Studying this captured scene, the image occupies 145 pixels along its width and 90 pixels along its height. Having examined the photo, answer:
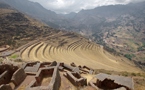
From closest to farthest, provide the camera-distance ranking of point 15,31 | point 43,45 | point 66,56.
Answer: point 66,56, point 43,45, point 15,31

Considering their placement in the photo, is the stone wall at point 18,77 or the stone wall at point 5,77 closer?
the stone wall at point 18,77

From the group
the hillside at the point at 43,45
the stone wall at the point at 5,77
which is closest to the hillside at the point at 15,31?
the hillside at the point at 43,45

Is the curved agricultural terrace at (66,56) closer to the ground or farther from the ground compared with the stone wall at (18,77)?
closer to the ground

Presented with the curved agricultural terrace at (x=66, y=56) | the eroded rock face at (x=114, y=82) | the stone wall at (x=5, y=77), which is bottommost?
the curved agricultural terrace at (x=66, y=56)

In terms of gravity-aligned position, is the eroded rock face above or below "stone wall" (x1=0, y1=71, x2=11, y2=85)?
above

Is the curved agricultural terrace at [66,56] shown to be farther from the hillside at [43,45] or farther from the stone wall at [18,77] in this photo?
the stone wall at [18,77]

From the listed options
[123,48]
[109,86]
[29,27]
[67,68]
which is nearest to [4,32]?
[29,27]

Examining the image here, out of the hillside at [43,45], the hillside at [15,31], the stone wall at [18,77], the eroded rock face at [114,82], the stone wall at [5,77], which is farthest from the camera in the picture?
the hillside at [15,31]

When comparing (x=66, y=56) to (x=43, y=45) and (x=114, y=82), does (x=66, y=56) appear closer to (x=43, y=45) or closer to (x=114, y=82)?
(x=43, y=45)

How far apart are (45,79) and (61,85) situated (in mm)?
1677

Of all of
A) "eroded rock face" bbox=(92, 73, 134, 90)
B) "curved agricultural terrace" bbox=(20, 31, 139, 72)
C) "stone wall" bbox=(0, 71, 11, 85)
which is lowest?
"curved agricultural terrace" bbox=(20, 31, 139, 72)

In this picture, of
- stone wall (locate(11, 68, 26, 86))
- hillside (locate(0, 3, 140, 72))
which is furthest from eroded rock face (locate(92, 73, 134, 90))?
hillside (locate(0, 3, 140, 72))

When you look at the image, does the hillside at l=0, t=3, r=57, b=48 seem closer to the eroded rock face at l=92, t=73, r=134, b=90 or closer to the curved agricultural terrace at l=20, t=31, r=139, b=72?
the curved agricultural terrace at l=20, t=31, r=139, b=72

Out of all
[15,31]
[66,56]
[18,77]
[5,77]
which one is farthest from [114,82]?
[15,31]
